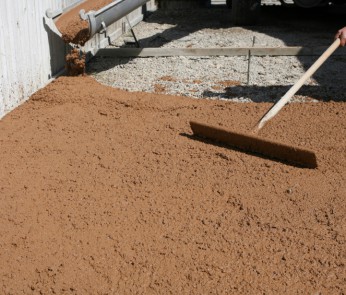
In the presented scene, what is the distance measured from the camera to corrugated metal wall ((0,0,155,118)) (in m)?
6.73

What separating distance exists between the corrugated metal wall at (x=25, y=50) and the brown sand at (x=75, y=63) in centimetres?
17

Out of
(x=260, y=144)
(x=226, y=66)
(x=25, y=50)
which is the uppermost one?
(x=25, y=50)

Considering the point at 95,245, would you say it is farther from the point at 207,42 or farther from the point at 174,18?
the point at 174,18

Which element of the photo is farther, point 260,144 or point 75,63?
point 75,63

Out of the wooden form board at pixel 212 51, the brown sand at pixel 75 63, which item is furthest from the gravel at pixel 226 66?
the brown sand at pixel 75 63

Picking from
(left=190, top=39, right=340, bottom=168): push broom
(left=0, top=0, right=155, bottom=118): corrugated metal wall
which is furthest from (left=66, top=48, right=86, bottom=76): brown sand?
(left=190, top=39, right=340, bottom=168): push broom

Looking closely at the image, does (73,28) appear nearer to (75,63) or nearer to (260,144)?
(75,63)

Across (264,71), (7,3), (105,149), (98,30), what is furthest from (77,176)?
(264,71)

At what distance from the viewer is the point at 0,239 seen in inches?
166

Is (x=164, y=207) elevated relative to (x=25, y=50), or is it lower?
lower

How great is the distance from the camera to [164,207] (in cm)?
465

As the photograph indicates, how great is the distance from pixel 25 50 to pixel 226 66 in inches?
140

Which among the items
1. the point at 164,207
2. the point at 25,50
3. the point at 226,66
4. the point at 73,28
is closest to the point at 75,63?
the point at 73,28

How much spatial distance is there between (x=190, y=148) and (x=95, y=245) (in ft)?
6.29
